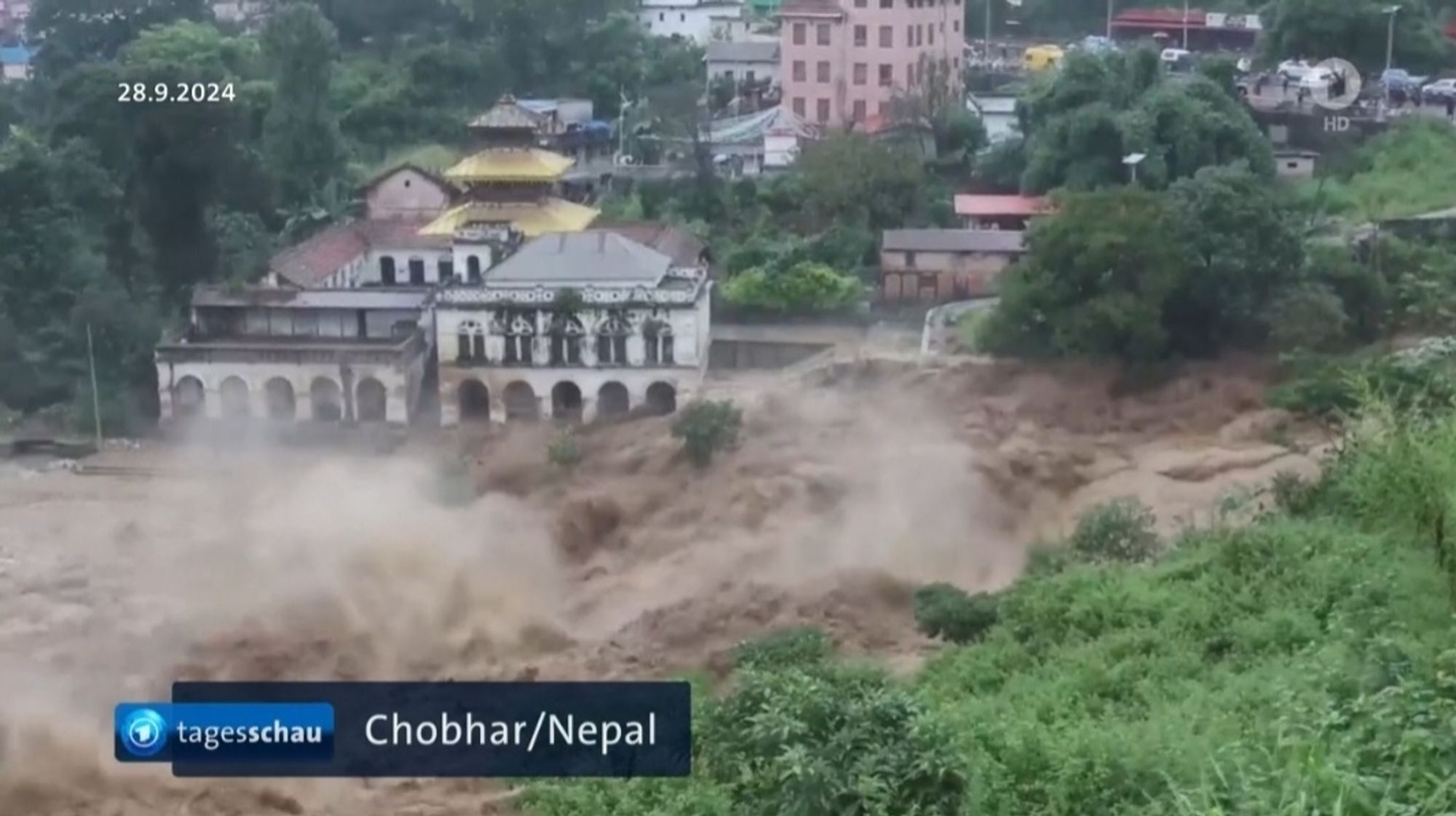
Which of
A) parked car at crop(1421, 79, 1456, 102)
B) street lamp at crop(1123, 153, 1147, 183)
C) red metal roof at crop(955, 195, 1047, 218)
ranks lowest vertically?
red metal roof at crop(955, 195, 1047, 218)

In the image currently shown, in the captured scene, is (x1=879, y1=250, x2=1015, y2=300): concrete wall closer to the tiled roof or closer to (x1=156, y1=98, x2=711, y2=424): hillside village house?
the tiled roof

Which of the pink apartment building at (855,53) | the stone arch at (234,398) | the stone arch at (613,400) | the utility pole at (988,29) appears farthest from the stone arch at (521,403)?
the utility pole at (988,29)

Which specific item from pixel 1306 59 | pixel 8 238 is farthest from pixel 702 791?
pixel 1306 59

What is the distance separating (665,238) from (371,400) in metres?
2.33

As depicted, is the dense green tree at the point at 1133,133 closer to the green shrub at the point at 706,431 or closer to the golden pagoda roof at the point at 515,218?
the golden pagoda roof at the point at 515,218

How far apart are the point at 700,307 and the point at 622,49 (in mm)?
7573

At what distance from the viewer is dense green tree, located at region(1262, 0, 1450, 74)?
14.2 meters

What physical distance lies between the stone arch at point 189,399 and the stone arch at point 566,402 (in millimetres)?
1857

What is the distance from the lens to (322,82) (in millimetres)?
13969

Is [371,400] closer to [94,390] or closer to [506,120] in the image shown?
[94,390]

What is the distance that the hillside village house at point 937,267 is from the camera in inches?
441

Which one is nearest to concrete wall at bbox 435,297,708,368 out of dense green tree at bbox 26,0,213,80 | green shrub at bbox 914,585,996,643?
green shrub at bbox 914,585,996,643

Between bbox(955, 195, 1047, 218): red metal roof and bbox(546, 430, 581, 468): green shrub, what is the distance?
4.29 meters

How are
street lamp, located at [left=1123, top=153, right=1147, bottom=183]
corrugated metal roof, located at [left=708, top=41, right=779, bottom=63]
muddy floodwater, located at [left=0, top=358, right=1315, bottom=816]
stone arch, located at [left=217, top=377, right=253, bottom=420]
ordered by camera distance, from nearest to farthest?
muddy floodwater, located at [left=0, top=358, right=1315, bottom=816] → stone arch, located at [left=217, top=377, right=253, bottom=420] → street lamp, located at [left=1123, top=153, right=1147, bottom=183] → corrugated metal roof, located at [left=708, top=41, right=779, bottom=63]
